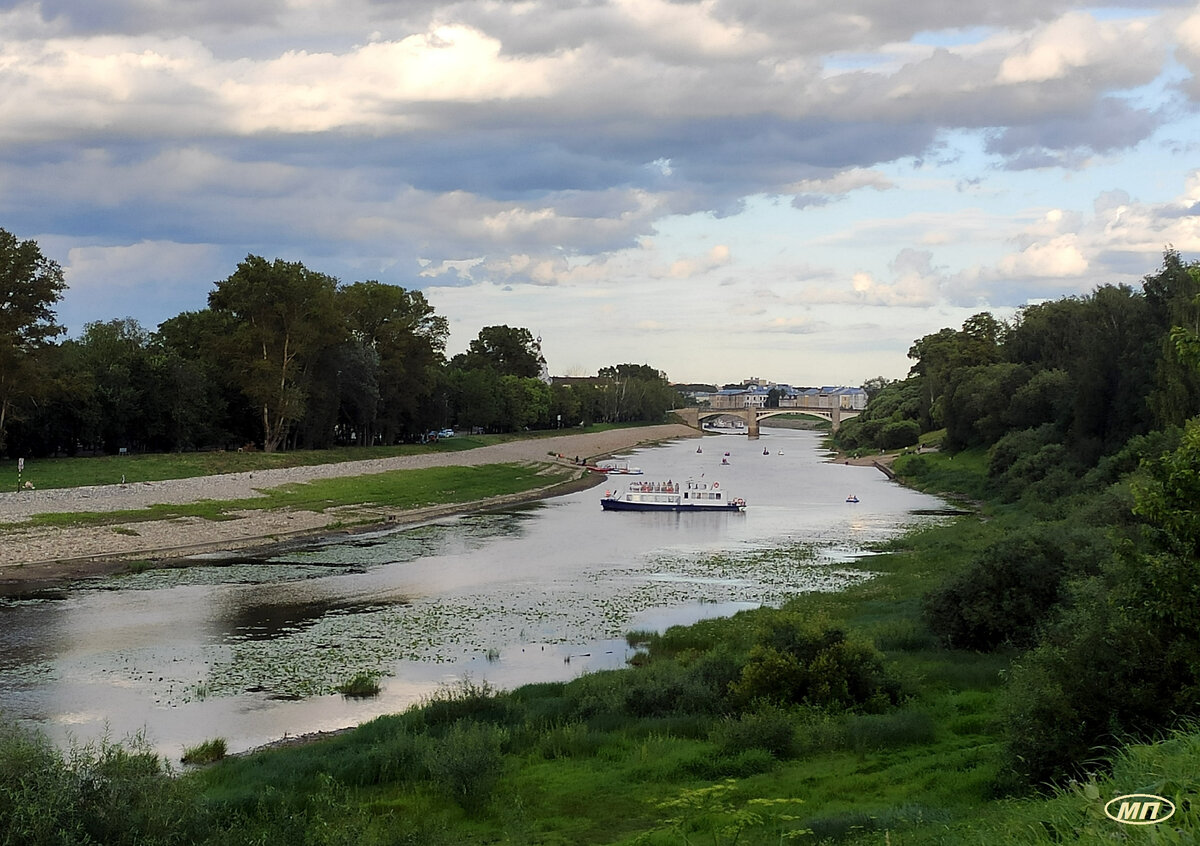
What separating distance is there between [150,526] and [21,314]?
767 inches

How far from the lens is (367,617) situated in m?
33.8

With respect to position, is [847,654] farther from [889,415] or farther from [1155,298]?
[889,415]

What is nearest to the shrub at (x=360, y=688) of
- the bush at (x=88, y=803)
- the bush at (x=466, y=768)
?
the bush at (x=466, y=768)

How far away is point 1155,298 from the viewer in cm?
5875

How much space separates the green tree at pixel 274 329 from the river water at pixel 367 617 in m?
25.2

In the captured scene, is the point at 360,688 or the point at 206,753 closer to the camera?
the point at 206,753

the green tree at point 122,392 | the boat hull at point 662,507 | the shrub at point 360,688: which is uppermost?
the green tree at point 122,392

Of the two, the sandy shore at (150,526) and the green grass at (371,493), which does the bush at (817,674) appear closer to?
the sandy shore at (150,526)

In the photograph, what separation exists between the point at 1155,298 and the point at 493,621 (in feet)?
143

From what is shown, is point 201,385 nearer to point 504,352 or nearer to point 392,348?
point 392,348

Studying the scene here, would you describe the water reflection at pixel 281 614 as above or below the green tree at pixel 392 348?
below

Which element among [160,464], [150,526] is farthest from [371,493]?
[150,526]

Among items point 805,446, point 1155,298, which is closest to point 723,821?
point 1155,298

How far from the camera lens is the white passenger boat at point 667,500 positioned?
75812mm
